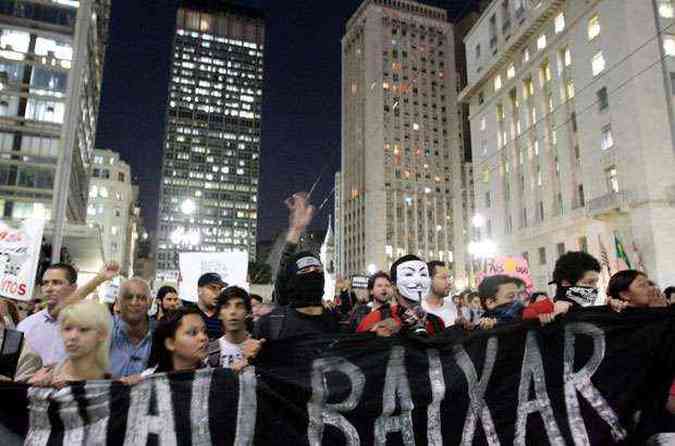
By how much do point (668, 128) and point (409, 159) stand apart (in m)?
82.3

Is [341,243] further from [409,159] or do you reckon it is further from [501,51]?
[501,51]

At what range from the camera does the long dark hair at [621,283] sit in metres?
4.92

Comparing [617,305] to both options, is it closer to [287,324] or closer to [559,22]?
[287,324]

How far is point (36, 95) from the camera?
5459 cm

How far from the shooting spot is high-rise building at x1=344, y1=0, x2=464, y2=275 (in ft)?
366

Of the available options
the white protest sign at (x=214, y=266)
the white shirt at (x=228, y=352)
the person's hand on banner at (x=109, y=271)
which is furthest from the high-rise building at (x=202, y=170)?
the white shirt at (x=228, y=352)

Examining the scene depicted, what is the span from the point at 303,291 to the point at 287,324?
Answer: 38 centimetres

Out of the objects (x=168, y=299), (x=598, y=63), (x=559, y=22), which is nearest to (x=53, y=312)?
(x=168, y=299)

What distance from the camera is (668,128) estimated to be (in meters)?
34.4

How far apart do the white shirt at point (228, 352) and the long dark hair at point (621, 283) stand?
3.54 meters

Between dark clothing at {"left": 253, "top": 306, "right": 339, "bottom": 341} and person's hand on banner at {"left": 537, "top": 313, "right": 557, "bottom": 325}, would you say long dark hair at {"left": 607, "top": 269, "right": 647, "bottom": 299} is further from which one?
dark clothing at {"left": 253, "top": 306, "right": 339, "bottom": 341}

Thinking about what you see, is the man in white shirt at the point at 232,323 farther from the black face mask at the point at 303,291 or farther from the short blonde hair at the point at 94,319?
the short blonde hair at the point at 94,319

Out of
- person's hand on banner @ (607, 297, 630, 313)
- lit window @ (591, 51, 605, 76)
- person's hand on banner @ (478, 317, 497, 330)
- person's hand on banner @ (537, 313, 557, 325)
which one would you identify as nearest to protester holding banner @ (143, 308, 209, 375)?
person's hand on banner @ (478, 317, 497, 330)

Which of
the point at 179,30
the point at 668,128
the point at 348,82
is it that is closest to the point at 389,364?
the point at 668,128
